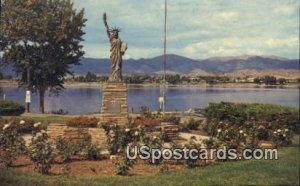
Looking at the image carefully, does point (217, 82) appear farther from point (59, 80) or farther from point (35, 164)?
point (35, 164)

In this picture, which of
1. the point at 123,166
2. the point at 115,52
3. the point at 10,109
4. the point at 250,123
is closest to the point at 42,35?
the point at 10,109

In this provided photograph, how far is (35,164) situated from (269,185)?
535 centimetres

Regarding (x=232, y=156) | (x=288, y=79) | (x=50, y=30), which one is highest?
(x=50, y=30)

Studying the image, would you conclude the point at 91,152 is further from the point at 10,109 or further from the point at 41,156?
the point at 10,109

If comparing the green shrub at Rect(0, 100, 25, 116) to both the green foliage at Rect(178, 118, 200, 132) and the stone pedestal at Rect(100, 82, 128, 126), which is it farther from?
the green foliage at Rect(178, 118, 200, 132)

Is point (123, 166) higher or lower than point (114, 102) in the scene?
lower

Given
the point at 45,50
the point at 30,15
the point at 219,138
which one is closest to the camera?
the point at 219,138

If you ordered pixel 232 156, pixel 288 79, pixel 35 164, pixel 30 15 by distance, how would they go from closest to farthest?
pixel 35 164 → pixel 232 156 → pixel 288 79 → pixel 30 15

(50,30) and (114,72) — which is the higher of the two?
(50,30)

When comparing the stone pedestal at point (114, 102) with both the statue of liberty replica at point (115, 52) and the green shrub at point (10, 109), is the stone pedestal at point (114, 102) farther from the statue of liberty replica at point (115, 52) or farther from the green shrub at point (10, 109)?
the green shrub at point (10, 109)

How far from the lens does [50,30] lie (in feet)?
121

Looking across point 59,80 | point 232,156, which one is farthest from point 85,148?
point 59,80

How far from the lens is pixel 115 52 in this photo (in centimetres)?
2188

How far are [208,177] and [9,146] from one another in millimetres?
5794
